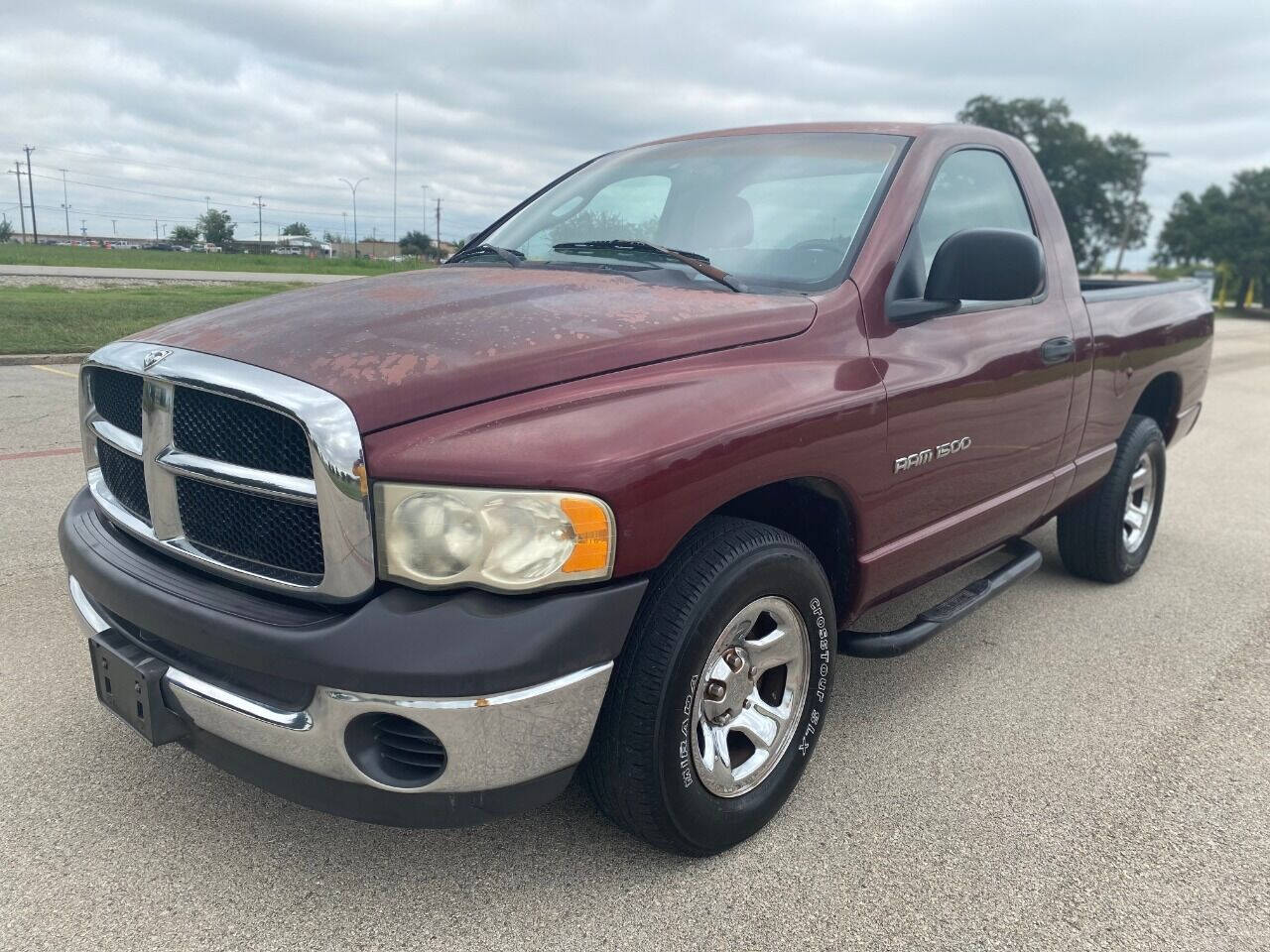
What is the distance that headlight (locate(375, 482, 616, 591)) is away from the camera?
1864 mm

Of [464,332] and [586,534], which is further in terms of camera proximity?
[464,332]

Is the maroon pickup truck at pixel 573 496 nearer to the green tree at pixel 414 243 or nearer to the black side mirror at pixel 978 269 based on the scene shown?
the black side mirror at pixel 978 269

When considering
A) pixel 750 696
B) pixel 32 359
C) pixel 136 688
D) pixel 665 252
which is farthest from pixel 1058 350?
pixel 32 359

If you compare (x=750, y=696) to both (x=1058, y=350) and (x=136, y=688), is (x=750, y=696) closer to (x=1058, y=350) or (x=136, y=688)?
(x=136, y=688)

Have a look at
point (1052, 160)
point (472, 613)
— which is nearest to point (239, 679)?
point (472, 613)

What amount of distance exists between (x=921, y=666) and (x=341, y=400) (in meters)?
2.42

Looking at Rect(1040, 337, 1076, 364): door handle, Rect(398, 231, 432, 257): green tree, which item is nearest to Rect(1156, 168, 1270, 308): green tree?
Rect(398, 231, 432, 257): green tree

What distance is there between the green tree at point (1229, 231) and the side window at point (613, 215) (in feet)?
154

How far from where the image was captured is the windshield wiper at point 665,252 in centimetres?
271

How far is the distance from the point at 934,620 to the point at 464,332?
1.69m

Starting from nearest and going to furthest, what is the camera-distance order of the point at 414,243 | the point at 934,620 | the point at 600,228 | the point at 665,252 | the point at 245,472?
1. the point at 245,472
2. the point at 665,252
3. the point at 934,620
4. the point at 600,228
5. the point at 414,243

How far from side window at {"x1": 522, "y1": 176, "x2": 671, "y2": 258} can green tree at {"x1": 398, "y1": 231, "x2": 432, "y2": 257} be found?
48638mm

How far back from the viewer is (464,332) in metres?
2.20

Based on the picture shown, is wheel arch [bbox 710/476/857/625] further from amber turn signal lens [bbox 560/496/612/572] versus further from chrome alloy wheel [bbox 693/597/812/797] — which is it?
amber turn signal lens [bbox 560/496/612/572]
